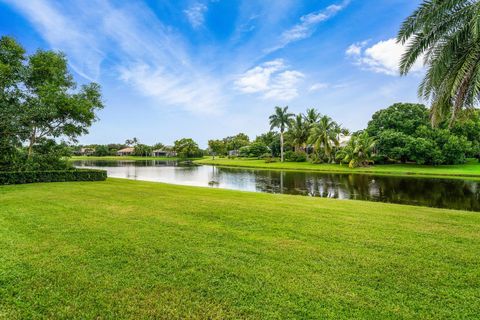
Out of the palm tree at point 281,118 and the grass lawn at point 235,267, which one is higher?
the palm tree at point 281,118

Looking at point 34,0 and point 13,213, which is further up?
point 34,0

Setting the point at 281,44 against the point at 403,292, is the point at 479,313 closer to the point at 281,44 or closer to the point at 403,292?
Answer: the point at 403,292

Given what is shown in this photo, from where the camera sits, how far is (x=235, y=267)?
4.27 m

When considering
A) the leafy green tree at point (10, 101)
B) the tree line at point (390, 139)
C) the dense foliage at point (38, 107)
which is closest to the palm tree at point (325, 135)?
the tree line at point (390, 139)

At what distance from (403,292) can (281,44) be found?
23567mm

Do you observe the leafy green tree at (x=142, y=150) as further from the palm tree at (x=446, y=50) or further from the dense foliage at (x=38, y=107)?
the palm tree at (x=446, y=50)

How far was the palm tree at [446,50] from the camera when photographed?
759 centimetres

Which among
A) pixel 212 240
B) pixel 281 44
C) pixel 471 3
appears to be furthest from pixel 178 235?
pixel 281 44

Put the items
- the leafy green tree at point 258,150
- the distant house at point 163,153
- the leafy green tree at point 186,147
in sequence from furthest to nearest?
the distant house at point 163,153 → the leafy green tree at point 186,147 → the leafy green tree at point 258,150

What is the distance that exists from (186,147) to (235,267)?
97506mm

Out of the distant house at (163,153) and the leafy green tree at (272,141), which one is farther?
the distant house at (163,153)

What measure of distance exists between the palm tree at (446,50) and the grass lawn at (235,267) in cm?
430

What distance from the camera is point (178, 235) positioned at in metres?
5.87

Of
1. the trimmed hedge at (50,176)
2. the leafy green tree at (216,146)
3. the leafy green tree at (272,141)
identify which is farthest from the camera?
the leafy green tree at (216,146)
